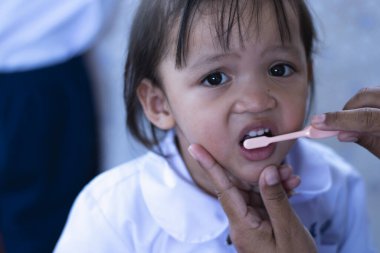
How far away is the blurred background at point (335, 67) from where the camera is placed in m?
1.49

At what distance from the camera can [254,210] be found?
0.73 meters

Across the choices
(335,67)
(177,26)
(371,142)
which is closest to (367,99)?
(371,142)

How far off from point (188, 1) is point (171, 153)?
0.96ft

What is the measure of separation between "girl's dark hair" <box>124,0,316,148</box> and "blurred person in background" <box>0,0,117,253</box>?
19.9 inches

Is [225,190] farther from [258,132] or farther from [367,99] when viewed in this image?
[367,99]

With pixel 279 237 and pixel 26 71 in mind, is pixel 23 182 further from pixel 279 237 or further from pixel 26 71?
pixel 279 237

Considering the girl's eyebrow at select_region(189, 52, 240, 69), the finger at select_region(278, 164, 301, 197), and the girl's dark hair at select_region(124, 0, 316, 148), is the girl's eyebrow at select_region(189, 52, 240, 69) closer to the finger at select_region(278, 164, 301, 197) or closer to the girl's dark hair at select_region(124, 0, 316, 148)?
the girl's dark hair at select_region(124, 0, 316, 148)

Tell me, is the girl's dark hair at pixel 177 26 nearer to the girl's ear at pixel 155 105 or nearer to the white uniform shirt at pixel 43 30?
the girl's ear at pixel 155 105

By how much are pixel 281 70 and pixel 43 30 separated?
2.79 ft

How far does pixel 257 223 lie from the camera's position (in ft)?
2.30

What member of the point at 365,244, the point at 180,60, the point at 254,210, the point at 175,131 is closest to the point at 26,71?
Answer: the point at 175,131

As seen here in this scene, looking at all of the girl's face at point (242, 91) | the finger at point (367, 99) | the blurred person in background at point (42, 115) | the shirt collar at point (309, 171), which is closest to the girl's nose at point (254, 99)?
the girl's face at point (242, 91)

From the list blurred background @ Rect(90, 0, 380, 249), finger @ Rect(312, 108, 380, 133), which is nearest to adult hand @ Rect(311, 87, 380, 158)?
finger @ Rect(312, 108, 380, 133)

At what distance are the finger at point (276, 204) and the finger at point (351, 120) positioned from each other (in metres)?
0.10
